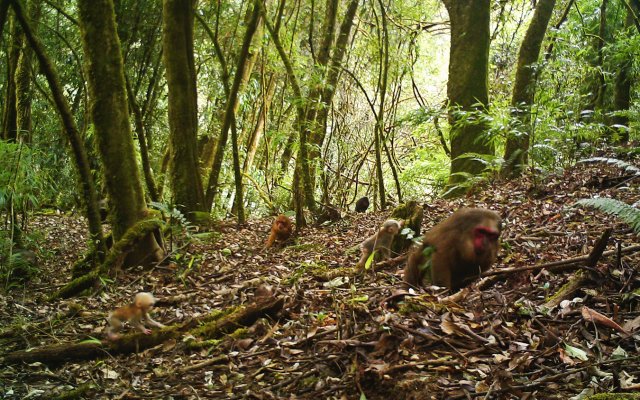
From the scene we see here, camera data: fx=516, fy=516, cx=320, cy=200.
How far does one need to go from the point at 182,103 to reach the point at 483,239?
4.95 metres

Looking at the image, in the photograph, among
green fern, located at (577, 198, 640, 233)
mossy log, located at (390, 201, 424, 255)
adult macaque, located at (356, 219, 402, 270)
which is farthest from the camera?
mossy log, located at (390, 201, 424, 255)

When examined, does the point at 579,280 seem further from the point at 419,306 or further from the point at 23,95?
the point at 23,95

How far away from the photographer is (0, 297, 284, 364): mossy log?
131 inches

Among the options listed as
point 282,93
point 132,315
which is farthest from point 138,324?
point 282,93

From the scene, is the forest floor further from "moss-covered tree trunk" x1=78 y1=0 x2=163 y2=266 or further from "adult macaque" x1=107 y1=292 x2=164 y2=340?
"moss-covered tree trunk" x1=78 y1=0 x2=163 y2=266

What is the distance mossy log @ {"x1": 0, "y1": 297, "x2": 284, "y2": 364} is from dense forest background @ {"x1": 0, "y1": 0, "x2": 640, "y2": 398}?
0.04 ft

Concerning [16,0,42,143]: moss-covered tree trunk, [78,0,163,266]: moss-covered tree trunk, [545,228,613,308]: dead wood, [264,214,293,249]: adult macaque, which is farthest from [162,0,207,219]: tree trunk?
[545,228,613,308]: dead wood

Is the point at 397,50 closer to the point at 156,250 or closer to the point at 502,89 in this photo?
the point at 502,89

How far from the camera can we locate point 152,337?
359 centimetres

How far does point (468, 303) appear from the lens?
321 centimetres

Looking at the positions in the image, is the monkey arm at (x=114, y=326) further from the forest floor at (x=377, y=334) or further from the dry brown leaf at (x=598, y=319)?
the dry brown leaf at (x=598, y=319)

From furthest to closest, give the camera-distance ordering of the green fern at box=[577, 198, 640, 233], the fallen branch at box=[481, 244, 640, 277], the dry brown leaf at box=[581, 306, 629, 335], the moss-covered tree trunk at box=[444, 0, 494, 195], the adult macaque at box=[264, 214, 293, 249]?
the moss-covered tree trunk at box=[444, 0, 494, 195]
the adult macaque at box=[264, 214, 293, 249]
the fallen branch at box=[481, 244, 640, 277]
the green fern at box=[577, 198, 640, 233]
the dry brown leaf at box=[581, 306, 629, 335]

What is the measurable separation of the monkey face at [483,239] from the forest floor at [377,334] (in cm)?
25

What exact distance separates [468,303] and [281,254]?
134 inches
